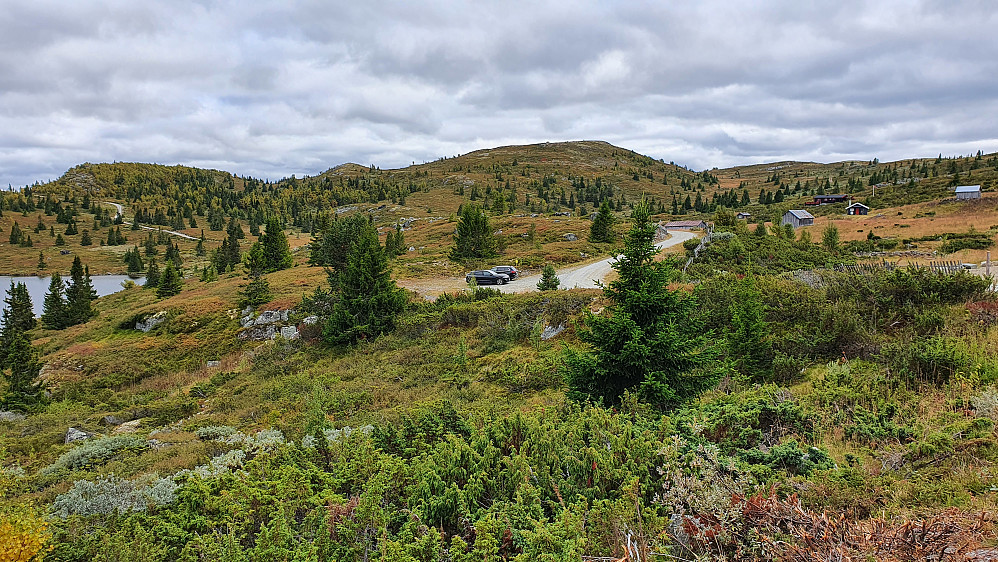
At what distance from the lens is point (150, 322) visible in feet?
101

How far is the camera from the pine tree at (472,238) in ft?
141

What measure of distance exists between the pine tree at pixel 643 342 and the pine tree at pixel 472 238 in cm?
3474

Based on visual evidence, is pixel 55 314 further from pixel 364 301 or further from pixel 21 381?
pixel 364 301

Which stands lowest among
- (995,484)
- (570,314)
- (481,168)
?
(570,314)

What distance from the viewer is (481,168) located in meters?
167

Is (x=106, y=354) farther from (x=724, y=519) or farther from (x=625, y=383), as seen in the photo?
(x=724, y=519)

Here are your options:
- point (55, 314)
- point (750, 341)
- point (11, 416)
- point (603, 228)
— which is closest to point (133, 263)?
point (55, 314)

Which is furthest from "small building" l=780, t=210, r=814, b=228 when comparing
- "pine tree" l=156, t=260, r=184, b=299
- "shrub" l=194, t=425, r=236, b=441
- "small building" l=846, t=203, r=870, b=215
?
"pine tree" l=156, t=260, r=184, b=299

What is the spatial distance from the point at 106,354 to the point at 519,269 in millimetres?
27873

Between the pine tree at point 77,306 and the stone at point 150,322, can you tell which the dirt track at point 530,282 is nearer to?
the stone at point 150,322

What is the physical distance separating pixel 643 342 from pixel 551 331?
425 inches

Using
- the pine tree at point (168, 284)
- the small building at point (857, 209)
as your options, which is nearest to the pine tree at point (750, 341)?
the pine tree at point (168, 284)

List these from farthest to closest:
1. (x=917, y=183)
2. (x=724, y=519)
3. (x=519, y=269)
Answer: (x=917, y=183), (x=519, y=269), (x=724, y=519)

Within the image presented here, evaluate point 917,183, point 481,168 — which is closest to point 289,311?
point 917,183
